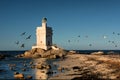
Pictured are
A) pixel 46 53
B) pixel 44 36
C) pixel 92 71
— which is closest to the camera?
pixel 92 71

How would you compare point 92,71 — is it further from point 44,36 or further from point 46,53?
point 44,36

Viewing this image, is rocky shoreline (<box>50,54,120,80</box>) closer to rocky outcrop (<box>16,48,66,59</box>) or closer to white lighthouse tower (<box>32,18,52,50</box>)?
rocky outcrop (<box>16,48,66,59</box>)

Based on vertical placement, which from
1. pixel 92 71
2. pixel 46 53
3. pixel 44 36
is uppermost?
pixel 44 36

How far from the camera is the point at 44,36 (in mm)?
106562

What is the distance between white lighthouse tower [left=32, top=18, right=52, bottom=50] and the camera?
107 meters

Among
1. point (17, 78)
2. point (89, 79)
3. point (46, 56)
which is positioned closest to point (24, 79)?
point (17, 78)

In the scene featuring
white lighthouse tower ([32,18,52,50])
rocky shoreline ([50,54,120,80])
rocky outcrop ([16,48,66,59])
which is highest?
white lighthouse tower ([32,18,52,50])

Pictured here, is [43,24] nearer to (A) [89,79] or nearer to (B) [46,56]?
(B) [46,56]

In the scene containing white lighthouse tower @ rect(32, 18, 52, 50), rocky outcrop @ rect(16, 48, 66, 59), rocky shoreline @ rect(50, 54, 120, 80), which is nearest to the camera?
rocky shoreline @ rect(50, 54, 120, 80)

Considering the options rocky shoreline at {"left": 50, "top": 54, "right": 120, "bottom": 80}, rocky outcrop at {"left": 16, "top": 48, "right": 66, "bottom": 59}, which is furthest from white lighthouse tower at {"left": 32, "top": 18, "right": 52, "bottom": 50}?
rocky shoreline at {"left": 50, "top": 54, "right": 120, "bottom": 80}

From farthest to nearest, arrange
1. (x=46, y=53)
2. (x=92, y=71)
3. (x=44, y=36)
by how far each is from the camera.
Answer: (x=44, y=36) < (x=46, y=53) < (x=92, y=71)

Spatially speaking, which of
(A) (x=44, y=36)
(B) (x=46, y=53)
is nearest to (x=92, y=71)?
(B) (x=46, y=53)

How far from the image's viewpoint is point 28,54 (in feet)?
359

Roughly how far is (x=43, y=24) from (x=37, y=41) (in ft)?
23.4
